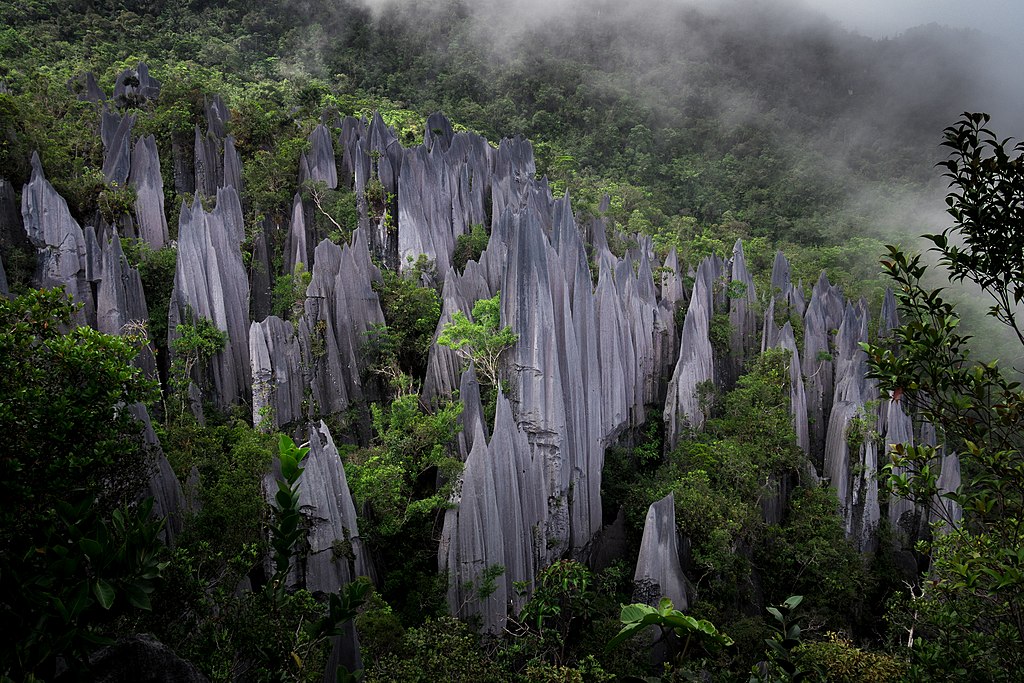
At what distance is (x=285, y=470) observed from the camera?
118 inches

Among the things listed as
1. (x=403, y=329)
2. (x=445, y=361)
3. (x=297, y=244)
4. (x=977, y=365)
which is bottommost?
(x=445, y=361)

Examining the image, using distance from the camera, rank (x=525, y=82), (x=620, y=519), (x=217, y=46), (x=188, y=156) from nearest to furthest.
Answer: (x=620, y=519) → (x=188, y=156) → (x=217, y=46) → (x=525, y=82)

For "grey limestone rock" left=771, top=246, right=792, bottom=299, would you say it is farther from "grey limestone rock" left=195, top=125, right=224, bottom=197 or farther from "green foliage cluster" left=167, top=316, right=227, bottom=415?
"grey limestone rock" left=195, top=125, right=224, bottom=197

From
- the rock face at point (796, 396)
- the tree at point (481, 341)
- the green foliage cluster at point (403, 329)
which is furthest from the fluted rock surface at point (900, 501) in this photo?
the green foliage cluster at point (403, 329)

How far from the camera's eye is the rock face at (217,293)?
14812 mm

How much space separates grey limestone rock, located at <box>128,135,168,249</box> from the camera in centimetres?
1800

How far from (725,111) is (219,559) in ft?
156

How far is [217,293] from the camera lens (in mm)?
15328

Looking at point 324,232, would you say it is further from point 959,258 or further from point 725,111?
point 725,111

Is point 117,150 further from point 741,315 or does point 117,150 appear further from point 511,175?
point 741,315

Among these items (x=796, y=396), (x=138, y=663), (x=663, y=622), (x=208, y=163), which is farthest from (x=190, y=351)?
(x=796, y=396)

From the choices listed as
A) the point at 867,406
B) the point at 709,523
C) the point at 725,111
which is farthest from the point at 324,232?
A: the point at 725,111

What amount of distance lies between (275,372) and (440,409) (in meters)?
4.30

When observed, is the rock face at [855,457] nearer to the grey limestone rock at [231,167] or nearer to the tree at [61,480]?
the tree at [61,480]
